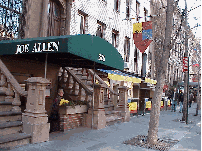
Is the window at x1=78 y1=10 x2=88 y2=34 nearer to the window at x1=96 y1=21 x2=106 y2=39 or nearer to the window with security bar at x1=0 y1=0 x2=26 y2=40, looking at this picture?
the window at x1=96 y1=21 x2=106 y2=39

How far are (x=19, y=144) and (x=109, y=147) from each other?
101 inches

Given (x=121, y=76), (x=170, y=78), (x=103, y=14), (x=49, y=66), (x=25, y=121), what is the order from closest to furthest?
(x=25, y=121) → (x=49, y=66) → (x=121, y=76) → (x=103, y=14) → (x=170, y=78)

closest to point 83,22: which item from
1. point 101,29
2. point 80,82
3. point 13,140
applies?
point 101,29

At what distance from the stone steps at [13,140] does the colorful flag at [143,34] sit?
8633 millimetres

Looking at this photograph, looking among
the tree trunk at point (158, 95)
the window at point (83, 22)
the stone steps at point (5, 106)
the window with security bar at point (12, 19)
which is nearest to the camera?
the stone steps at point (5, 106)

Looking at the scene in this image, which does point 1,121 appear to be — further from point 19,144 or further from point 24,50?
point 24,50

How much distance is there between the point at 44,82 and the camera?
6996 millimetres

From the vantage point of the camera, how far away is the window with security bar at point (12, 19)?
31.1ft

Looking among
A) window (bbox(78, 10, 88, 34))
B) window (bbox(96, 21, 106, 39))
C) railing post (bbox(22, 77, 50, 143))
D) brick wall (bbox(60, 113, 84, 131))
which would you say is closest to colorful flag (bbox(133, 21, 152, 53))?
window (bbox(96, 21, 106, 39))

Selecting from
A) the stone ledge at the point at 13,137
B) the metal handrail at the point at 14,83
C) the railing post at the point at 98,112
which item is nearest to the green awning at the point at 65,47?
the metal handrail at the point at 14,83

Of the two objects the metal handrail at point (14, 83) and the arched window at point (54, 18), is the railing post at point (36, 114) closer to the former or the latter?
the metal handrail at point (14, 83)

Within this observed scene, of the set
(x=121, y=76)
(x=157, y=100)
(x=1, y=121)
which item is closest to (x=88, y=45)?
(x=157, y=100)

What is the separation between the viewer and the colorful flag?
1308 cm

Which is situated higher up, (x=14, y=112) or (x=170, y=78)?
(x=170, y=78)
